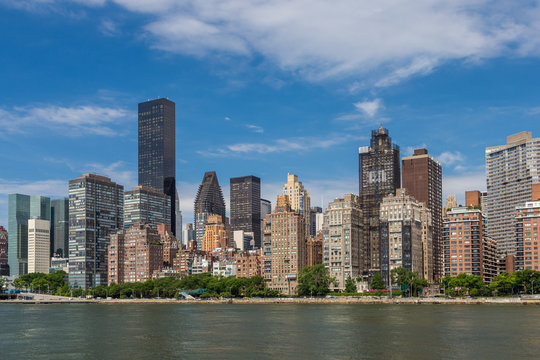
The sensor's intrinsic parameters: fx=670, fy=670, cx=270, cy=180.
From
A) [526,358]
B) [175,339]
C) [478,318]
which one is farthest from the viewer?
[478,318]

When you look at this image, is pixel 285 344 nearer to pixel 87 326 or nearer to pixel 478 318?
pixel 87 326

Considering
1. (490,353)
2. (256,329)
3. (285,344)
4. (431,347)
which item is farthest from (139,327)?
(490,353)

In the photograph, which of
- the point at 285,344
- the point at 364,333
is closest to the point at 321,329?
the point at 364,333

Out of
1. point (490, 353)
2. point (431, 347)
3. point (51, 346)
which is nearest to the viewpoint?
point (490, 353)

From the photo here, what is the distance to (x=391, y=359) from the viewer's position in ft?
297

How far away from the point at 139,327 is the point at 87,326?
1411 cm

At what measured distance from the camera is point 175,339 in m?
117

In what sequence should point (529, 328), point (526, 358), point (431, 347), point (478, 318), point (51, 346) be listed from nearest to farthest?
point (526, 358) → point (431, 347) → point (51, 346) → point (529, 328) → point (478, 318)

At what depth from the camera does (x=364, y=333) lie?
406ft

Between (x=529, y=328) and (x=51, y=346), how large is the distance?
288 ft

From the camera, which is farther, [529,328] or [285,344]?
[529,328]

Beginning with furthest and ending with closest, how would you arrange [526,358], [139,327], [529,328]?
1. [139,327]
2. [529,328]
3. [526,358]

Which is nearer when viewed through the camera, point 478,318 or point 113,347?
point 113,347

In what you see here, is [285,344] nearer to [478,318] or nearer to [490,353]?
[490,353]
